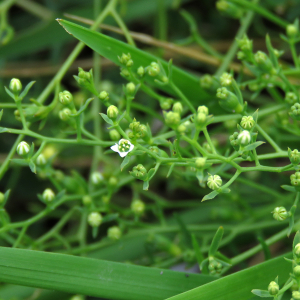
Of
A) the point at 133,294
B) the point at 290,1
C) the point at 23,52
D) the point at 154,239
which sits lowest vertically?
the point at 154,239

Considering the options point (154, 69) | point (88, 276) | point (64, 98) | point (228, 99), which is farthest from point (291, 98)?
point (88, 276)

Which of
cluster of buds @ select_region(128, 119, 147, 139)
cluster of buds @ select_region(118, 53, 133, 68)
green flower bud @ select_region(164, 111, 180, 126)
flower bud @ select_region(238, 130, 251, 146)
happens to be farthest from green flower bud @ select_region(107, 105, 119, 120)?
flower bud @ select_region(238, 130, 251, 146)

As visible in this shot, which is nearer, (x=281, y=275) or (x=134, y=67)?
(x=281, y=275)

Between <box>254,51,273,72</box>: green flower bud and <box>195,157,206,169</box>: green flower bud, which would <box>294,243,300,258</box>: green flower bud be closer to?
<box>195,157,206,169</box>: green flower bud

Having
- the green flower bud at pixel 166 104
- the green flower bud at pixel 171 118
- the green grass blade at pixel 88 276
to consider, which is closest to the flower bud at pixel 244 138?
the green flower bud at pixel 171 118

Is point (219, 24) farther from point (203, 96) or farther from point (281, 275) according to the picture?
point (281, 275)

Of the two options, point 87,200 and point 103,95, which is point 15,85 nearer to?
point 103,95

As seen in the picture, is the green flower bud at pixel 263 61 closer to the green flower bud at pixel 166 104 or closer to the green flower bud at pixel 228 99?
the green flower bud at pixel 228 99

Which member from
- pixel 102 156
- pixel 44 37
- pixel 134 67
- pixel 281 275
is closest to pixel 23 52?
pixel 44 37
